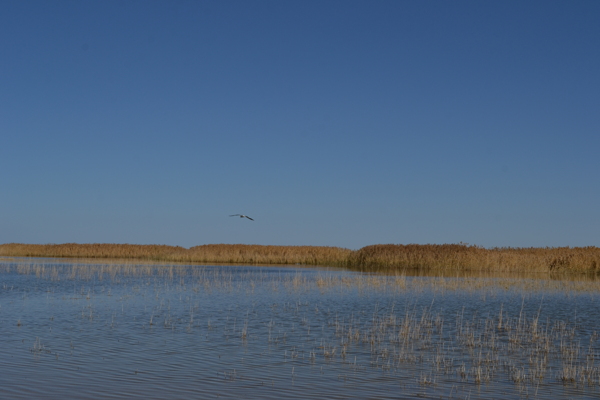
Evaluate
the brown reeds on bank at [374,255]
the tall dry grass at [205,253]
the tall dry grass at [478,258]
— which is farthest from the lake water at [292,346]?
the tall dry grass at [205,253]

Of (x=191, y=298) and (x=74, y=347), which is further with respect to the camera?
(x=191, y=298)

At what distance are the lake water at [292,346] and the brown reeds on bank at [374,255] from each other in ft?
65.6

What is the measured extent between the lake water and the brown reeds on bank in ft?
65.6

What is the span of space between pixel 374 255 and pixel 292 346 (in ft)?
125

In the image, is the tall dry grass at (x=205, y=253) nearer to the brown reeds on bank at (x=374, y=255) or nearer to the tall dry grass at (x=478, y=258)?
the brown reeds on bank at (x=374, y=255)

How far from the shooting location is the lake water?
30.4 feet

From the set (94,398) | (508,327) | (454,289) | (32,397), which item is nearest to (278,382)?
(94,398)

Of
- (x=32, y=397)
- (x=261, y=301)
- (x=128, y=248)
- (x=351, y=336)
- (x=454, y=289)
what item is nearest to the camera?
(x=32, y=397)

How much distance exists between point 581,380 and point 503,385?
1.40 metres

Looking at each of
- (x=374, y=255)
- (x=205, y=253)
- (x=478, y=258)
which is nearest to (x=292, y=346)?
(x=478, y=258)

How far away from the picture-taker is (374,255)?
5044cm

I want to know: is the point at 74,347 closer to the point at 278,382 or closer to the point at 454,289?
the point at 278,382

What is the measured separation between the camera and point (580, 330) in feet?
51.2

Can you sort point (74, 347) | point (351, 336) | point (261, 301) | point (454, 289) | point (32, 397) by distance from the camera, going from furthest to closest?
point (454, 289), point (261, 301), point (351, 336), point (74, 347), point (32, 397)
